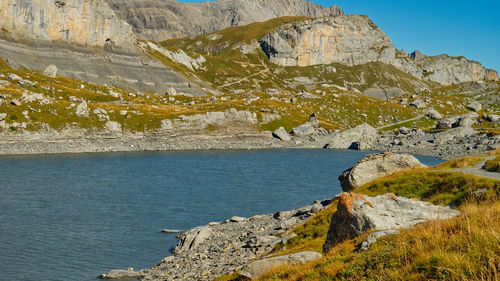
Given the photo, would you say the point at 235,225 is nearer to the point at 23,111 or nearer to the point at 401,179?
the point at 401,179

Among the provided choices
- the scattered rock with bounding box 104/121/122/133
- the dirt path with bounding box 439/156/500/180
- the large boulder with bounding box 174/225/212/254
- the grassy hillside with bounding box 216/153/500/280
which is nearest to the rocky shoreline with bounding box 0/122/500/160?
the scattered rock with bounding box 104/121/122/133

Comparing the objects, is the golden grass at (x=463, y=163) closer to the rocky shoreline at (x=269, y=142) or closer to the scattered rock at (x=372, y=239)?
the scattered rock at (x=372, y=239)

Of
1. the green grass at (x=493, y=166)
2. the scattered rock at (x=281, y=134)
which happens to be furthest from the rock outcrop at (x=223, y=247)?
the scattered rock at (x=281, y=134)

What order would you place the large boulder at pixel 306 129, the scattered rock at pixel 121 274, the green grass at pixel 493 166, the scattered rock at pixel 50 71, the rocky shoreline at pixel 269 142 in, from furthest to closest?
the scattered rock at pixel 50 71
the large boulder at pixel 306 129
the rocky shoreline at pixel 269 142
the green grass at pixel 493 166
the scattered rock at pixel 121 274

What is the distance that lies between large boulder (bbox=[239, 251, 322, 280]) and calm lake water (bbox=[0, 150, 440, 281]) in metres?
19.1

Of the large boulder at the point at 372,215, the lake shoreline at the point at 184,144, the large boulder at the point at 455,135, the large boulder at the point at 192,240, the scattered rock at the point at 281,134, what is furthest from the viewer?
Answer: the scattered rock at the point at 281,134

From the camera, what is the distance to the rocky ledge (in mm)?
29531

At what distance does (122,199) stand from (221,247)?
2943cm

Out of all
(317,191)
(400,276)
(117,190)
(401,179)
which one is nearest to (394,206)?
(400,276)

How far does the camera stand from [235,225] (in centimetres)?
4391

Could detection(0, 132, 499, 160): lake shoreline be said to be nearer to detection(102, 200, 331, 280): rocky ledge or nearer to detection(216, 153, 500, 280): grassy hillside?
detection(102, 200, 331, 280): rocky ledge

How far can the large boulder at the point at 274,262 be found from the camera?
17503 millimetres

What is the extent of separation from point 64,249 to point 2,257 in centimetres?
506

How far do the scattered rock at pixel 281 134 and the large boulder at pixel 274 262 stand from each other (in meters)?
131
